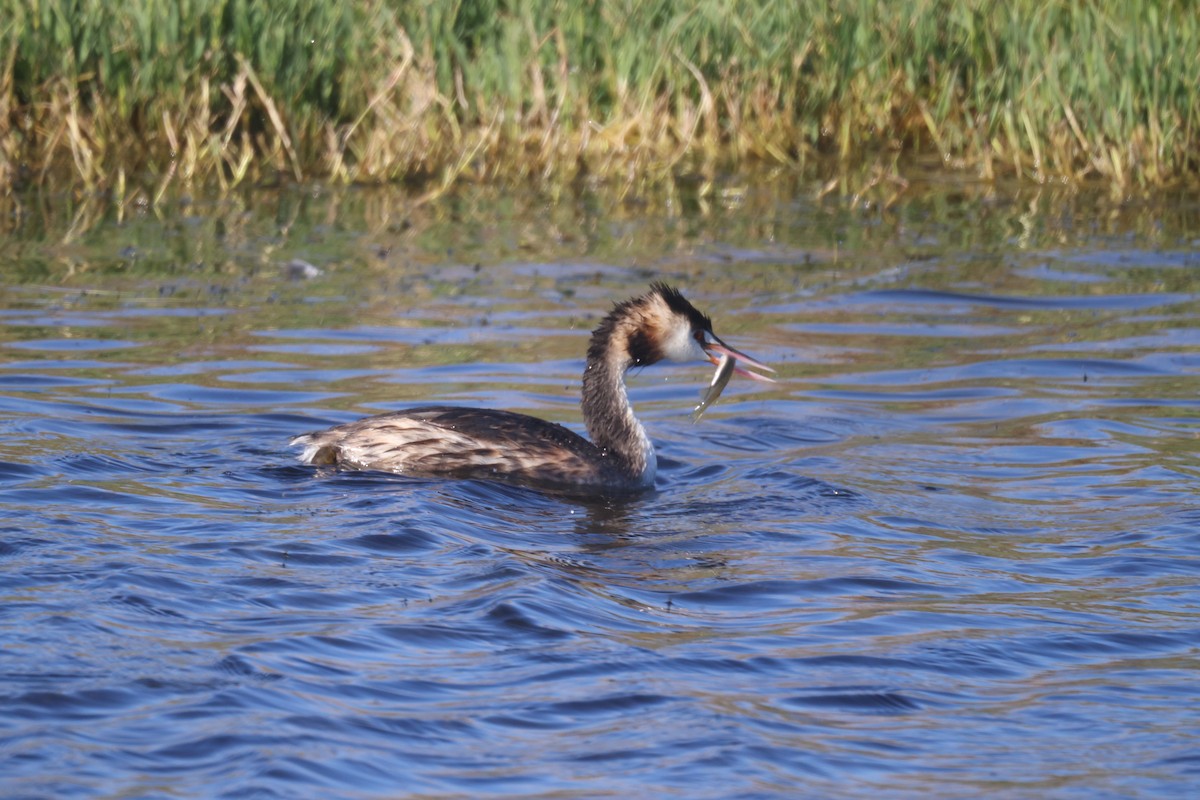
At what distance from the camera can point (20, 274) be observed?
11.8 meters

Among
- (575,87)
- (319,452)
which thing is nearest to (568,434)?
(319,452)

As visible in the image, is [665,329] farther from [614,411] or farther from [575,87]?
[575,87]

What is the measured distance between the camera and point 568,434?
8.61 metres

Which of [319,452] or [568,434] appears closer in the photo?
[319,452]

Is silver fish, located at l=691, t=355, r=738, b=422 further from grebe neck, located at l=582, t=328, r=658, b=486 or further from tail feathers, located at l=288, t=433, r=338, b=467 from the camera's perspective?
tail feathers, located at l=288, t=433, r=338, b=467

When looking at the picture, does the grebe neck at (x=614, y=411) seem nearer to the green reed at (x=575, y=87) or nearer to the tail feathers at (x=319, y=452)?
the tail feathers at (x=319, y=452)

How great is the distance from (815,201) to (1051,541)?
23.7 ft

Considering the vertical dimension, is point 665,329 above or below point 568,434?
above

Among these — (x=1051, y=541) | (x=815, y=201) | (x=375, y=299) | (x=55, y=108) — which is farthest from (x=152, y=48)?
(x=1051, y=541)

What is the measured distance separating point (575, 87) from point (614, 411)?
6164 mm

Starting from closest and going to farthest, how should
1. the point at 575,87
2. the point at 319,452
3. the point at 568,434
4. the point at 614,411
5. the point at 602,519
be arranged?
1. the point at 602,519
2. the point at 319,452
3. the point at 568,434
4. the point at 614,411
5. the point at 575,87

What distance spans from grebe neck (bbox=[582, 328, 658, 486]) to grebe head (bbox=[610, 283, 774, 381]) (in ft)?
0.22

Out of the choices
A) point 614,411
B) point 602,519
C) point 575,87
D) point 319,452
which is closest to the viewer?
point 602,519

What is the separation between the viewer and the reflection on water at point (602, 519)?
202 inches
